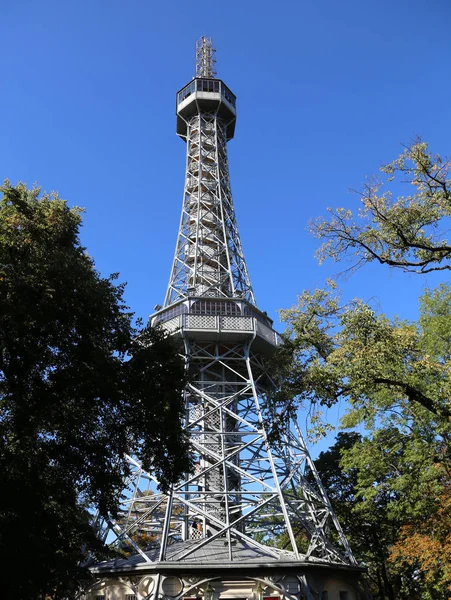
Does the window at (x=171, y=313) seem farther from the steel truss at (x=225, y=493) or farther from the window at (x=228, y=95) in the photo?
the window at (x=228, y=95)

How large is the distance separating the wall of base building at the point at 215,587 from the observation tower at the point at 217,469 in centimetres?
3

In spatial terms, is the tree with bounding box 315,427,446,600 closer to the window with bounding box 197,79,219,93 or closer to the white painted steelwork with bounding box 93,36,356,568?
the white painted steelwork with bounding box 93,36,356,568

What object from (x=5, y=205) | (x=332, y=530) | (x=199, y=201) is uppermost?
(x=199, y=201)

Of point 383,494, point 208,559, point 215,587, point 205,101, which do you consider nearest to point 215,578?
point 215,587

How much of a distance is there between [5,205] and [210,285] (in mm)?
17453

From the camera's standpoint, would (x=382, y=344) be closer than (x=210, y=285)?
Yes

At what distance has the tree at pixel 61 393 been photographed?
10859 mm

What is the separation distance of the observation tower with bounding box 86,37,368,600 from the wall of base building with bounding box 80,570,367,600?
3cm

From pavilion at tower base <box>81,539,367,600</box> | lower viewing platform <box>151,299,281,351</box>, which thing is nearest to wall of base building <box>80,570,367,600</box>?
pavilion at tower base <box>81,539,367,600</box>

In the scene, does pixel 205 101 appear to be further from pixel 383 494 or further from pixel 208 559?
pixel 208 559

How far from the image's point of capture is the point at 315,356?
1268cm

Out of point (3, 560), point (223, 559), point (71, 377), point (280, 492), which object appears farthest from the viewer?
point (280, 492)

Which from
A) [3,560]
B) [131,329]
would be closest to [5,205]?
[131,329]

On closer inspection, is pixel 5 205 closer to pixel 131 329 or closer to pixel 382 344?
pixel 131 329
